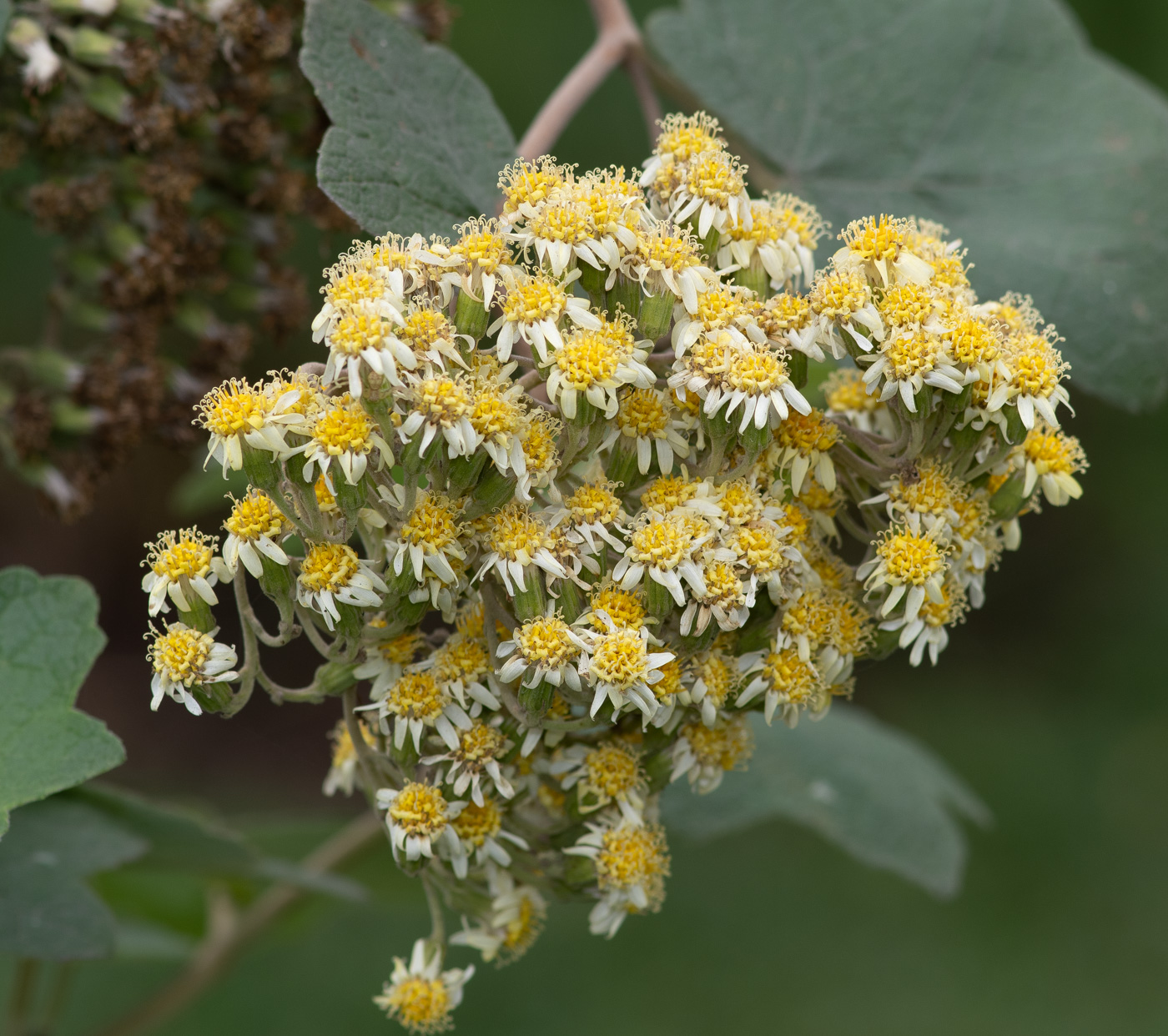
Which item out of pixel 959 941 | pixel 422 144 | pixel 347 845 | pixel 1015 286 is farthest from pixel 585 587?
pixel 959 941

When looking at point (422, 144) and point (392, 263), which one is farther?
point (422, 144)

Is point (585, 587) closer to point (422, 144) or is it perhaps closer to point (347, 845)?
point (422, 144)

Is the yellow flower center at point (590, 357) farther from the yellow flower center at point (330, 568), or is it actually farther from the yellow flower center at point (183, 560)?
the yellow flower center at point (183, 560)

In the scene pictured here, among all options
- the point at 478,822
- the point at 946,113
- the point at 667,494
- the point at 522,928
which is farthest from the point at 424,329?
the point at 946,113

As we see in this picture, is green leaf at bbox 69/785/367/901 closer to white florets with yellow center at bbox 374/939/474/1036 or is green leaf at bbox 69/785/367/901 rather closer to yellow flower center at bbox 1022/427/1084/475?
white florets with yellow center at bbox 374/939/474/1036

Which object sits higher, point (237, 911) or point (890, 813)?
point (890, 813)

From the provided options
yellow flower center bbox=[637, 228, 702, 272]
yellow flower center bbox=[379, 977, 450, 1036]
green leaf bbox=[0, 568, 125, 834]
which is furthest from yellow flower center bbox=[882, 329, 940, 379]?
green leaf bbox=[0, 568, 125, 834]
